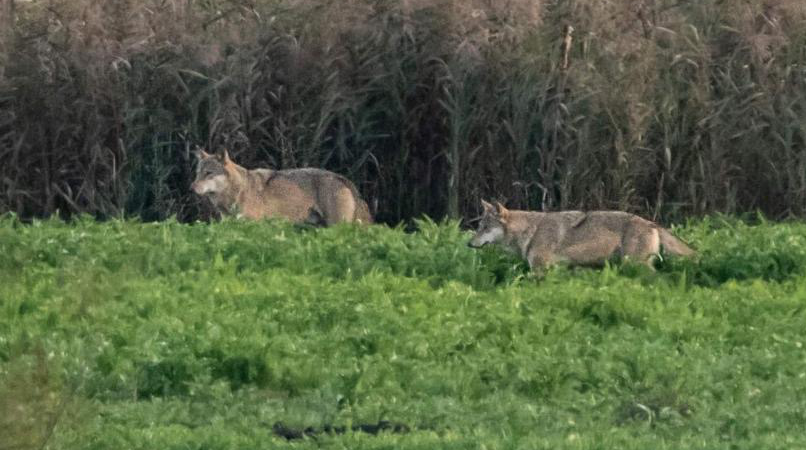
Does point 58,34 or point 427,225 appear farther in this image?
point 58,34

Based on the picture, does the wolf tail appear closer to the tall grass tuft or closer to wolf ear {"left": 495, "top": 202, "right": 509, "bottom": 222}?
wolf ear {"left": 495, "top": 202, "right": 509, "bottom": 222}

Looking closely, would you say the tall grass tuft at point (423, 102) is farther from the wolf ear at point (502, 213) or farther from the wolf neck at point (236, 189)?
the wolf ear at point (502, 213)

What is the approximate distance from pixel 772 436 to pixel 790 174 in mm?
8498

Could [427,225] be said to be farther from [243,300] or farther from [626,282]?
[243,300]

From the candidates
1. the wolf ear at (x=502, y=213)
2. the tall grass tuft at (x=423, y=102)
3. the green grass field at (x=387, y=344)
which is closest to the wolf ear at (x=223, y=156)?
the tall grass tuft at (x=423, y=102)

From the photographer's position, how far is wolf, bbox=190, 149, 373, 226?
52.7 ft

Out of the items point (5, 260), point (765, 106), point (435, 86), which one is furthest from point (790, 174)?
point (5, 260)

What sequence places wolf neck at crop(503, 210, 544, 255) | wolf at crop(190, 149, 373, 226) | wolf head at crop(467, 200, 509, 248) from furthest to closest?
wolf at crop(190, 149, 373, 226), wolf neck at crop(503, 210, 544, 255), wolf head at crop(467, 200, 509, 248)

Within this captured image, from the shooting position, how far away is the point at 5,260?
11.5 metres

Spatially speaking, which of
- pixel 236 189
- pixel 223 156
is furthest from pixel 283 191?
pixel 223 156

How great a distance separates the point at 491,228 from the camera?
45.1 ft

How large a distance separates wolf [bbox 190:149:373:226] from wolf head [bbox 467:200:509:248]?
2.25 metres

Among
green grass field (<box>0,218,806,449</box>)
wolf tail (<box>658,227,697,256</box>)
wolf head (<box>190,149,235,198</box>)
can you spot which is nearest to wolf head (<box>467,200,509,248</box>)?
green grass field (<box>0,218,806,449</box>)

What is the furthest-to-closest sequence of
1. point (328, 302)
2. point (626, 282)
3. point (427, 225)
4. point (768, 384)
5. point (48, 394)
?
point (427, 225) → point (626, 282) → point (328, 302) → point (768, 384) → point (48, 394)
